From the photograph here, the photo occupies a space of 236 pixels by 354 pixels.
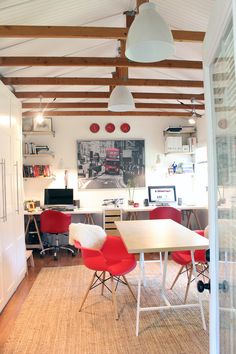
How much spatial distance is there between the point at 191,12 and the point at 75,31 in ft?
4.18

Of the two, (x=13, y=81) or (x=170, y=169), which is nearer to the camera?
(x=13, y=81)

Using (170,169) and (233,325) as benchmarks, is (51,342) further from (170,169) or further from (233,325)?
(170,169)

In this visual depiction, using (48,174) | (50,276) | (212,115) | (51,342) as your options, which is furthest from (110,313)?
(48,174)

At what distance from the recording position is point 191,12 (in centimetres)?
312

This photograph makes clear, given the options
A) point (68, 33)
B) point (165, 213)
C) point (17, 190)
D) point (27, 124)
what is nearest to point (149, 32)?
point (68, 33)

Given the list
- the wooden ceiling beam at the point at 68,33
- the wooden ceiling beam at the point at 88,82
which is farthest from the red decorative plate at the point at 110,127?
the wooden ceiling beam at the point at 68,33

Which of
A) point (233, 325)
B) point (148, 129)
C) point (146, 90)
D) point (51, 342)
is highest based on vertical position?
point (146, 90)

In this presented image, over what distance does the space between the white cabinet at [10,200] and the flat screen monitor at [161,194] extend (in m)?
2.65

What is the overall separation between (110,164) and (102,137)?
0.57 m

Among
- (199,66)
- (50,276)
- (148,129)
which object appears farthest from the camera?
(148,129)

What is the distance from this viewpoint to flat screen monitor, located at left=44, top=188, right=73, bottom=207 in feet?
18.9

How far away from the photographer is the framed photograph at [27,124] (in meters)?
5.87

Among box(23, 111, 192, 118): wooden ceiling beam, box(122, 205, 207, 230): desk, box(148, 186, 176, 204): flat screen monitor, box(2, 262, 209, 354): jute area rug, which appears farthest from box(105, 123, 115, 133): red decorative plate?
box(2, 262, 209, 354): jute area rug

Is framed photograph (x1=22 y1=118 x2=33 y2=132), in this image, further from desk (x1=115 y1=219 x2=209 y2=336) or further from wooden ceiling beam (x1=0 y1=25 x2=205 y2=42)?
wooden ceiling beam (x1=0 y1=25 x2=205 y2=42)
